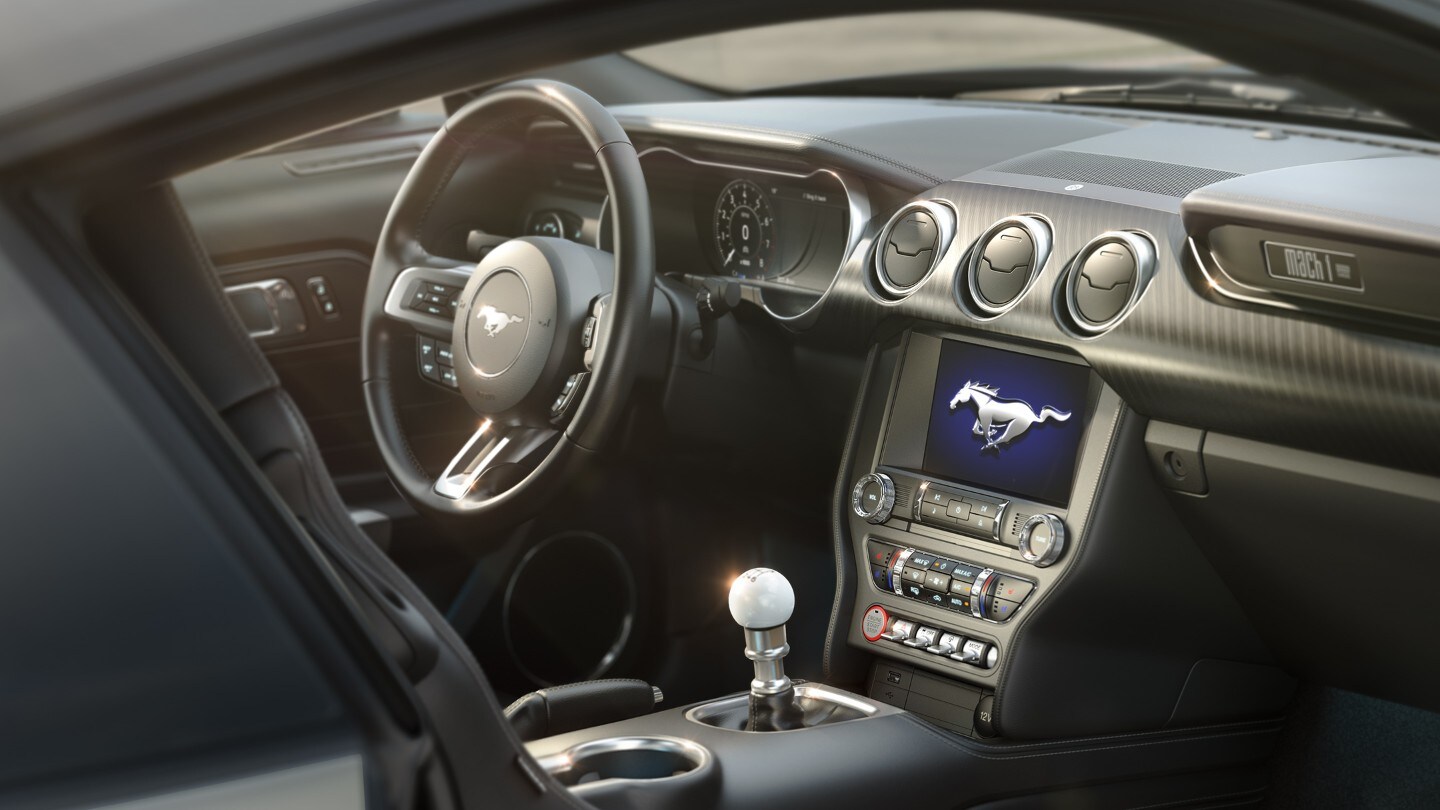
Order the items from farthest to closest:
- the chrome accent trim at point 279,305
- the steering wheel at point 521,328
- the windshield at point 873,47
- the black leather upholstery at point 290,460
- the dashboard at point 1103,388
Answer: the windshield at point 873,47
the chrome accent trim at point 279,305
the steering wheel at point 521,328
the dashboard at point 1103,388
the black leather upholstery at point 290,460

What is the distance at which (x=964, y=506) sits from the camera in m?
1.93

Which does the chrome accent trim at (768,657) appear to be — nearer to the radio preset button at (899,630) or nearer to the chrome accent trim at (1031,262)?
the radio preset button at (899,630)

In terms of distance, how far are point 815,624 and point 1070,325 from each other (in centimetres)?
107

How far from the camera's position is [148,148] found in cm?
57

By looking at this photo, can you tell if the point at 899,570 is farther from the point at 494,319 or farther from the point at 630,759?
the point at 494,319

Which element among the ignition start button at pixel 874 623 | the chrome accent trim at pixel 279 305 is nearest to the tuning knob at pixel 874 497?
the ignition start button at pixel 874 623

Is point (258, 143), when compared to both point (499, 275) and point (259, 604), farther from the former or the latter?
point (499, 275)

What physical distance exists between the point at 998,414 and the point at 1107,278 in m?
0.24

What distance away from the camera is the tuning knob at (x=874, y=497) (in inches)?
79.4

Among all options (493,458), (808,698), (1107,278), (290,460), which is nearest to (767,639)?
(808,698)

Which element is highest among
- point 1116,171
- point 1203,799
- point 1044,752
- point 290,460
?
point 1116,171

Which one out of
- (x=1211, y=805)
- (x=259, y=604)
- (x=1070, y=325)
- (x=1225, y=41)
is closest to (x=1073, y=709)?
(x=1211, y=805)

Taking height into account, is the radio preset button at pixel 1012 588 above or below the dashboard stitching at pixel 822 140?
below

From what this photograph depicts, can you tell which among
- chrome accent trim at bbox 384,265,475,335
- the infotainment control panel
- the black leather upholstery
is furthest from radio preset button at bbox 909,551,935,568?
the black leather upholstery
